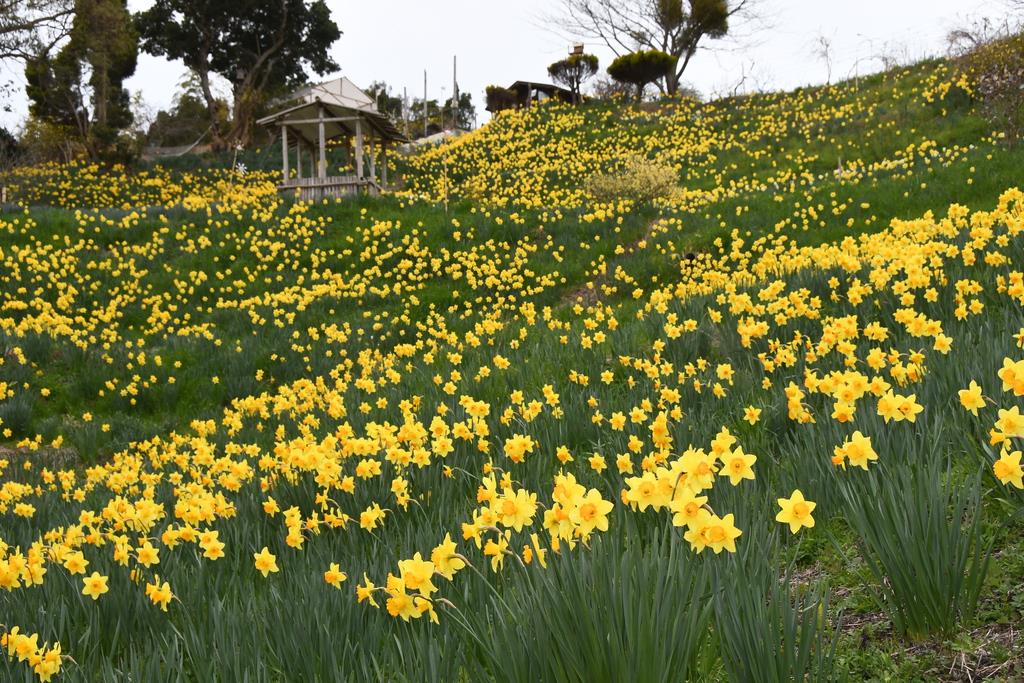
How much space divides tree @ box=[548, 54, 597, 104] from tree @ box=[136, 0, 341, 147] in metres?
12.0

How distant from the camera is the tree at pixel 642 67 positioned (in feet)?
113

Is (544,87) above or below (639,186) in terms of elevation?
above

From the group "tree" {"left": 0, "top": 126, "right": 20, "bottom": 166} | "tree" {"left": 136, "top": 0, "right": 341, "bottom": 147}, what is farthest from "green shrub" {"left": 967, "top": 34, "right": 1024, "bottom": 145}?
"tree" {"left": 0, "top": 126, "right": 20, "bottom": 166}

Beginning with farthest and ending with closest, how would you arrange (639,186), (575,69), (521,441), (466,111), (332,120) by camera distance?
(466,111) → (575,69) → (332,120) → (639,186) → (521,441)

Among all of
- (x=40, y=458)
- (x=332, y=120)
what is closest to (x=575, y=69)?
(x=332, y=120)

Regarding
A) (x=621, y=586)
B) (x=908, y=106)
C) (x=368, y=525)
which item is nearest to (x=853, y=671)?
(x=621, y=586)

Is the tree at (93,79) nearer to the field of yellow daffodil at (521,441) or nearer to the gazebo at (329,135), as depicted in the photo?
the gazebo at (329,135)

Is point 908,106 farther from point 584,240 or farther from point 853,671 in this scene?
point 853,671

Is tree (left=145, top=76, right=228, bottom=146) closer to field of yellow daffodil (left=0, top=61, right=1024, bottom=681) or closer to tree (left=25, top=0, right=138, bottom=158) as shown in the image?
tree (left=25, top=0, right=138, bottom=158)

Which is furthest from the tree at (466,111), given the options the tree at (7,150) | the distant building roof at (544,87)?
the tree at (7,150)

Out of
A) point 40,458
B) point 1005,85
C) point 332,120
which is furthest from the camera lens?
point 332,120

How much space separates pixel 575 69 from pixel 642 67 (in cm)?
551

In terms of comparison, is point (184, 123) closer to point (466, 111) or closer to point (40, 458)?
point (466, 111)

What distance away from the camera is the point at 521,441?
3.01 metres
